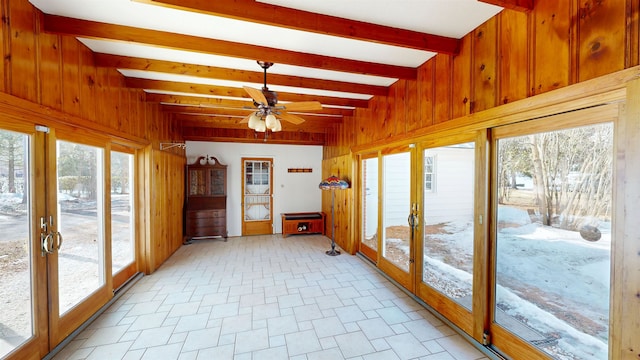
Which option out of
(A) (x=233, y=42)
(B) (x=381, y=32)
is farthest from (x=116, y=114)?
(B) (x=381, y=32)

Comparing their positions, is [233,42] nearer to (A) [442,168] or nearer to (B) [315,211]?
(A) [442,168]

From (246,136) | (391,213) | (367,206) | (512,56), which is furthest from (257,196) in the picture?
(512,56)

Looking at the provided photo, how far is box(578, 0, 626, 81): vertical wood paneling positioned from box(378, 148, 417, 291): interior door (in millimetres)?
1941

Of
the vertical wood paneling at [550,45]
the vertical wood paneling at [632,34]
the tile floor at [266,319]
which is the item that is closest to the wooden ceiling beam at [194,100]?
the tile floor at [266,319]

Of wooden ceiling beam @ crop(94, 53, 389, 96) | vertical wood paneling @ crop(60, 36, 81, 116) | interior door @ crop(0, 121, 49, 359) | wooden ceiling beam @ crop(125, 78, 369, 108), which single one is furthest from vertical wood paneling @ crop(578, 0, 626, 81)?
vertical wood paneling @ crop(60, 36, 81, 116)

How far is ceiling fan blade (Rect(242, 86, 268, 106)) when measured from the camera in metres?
2.43

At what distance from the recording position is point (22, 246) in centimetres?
195

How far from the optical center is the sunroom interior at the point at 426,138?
5.03 ft

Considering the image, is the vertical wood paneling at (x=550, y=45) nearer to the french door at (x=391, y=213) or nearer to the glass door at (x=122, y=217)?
the french door at (x=391, y=213)

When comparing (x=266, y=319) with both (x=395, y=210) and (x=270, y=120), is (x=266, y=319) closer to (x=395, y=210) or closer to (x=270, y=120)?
(x=270, y=120)

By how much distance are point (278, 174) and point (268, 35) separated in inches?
193

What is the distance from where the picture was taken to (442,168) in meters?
2.97

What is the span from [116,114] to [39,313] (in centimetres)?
220

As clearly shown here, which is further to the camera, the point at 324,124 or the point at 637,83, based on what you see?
the point at 324,124
